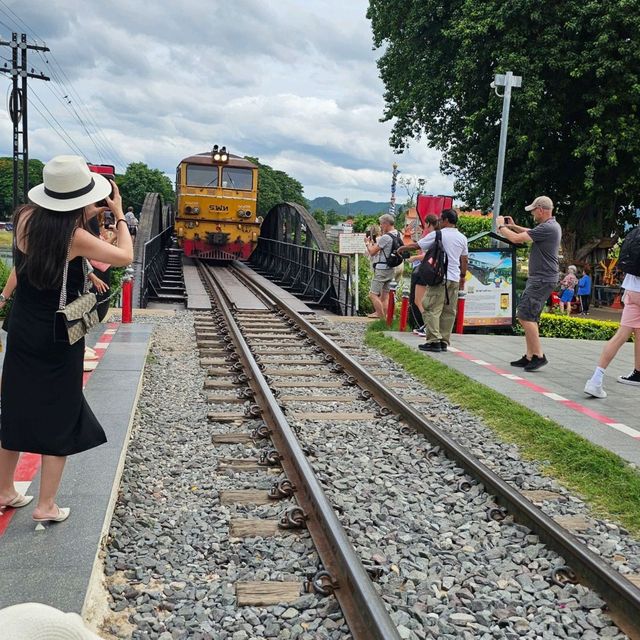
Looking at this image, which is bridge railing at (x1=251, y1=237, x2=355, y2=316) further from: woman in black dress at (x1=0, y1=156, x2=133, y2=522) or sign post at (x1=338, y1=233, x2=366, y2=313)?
woman in black dress at (x1=0, y1=156, x2=133, y2=522)

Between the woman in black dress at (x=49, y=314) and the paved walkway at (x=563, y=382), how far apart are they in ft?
12.1

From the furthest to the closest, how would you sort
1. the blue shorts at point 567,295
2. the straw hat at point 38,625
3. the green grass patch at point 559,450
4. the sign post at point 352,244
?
1. the blue shorts at point 567,295
2. the sign post at point 352,244
3. the green grass patch at point 559,450
4. the straw hat at point 38,625

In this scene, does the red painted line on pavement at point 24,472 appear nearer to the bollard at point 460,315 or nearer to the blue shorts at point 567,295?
the bollard at point 460,315

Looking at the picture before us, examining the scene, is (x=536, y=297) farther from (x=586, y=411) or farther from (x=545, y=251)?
(x=586, y=411)

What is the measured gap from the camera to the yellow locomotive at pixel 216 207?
20.9 meters

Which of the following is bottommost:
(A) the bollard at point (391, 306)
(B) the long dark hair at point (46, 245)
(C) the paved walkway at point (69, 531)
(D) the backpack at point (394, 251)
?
(C) the paved walkway at point (69, 531)

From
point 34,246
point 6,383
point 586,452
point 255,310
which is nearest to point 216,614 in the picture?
point 6,383

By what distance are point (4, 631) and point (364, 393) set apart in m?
5.59

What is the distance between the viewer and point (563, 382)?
7.00 metres

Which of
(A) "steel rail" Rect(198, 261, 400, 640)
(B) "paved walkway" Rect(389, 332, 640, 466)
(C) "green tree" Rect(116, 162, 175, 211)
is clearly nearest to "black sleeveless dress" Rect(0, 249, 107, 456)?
(A) "steel rail" Rect(198, 261, 400, 640)

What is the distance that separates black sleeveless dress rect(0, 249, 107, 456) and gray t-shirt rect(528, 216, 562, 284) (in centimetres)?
517

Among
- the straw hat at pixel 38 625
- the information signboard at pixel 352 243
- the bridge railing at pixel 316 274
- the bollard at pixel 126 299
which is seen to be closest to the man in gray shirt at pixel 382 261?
the information signboard at pixel 352 243

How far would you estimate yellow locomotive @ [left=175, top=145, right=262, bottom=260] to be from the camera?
20.9 m

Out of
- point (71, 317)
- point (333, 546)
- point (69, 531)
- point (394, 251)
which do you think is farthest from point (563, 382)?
point (71, 317)
